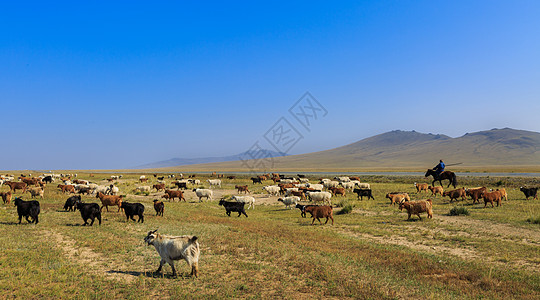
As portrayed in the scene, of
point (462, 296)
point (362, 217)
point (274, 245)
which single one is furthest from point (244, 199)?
point (462, 296)

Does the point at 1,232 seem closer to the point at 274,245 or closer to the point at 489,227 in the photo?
the point at 274,245

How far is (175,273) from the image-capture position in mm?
8406

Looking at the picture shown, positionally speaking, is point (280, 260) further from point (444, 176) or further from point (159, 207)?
point (444, 176)

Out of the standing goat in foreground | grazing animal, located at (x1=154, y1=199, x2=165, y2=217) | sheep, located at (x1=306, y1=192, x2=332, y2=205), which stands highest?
the standing goat in foreground

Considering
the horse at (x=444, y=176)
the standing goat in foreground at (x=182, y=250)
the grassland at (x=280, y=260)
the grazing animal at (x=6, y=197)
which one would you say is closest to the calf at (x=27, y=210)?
the grassland at (x=280, y=260)

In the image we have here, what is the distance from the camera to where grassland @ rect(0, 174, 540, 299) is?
7.57 meters

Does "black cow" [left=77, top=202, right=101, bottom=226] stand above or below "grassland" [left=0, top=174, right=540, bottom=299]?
above

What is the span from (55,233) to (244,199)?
1497cm

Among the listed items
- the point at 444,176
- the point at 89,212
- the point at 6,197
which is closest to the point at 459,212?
the point at 444,176

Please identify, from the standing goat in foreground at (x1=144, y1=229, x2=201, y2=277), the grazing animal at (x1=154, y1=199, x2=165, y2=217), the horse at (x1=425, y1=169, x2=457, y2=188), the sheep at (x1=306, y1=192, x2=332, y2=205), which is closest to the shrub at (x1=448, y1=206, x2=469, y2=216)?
the sheep at (x1=306, y1=192, x2=332, y2=205)

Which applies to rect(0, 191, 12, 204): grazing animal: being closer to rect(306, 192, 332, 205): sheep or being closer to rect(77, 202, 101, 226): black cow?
rect(77, 202, 101, 226): black cow

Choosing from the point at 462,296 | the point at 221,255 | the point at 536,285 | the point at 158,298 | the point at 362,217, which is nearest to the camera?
the point at 158,298

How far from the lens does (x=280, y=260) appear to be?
10.1m

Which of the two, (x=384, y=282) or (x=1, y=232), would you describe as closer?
(x=384, y=282)
